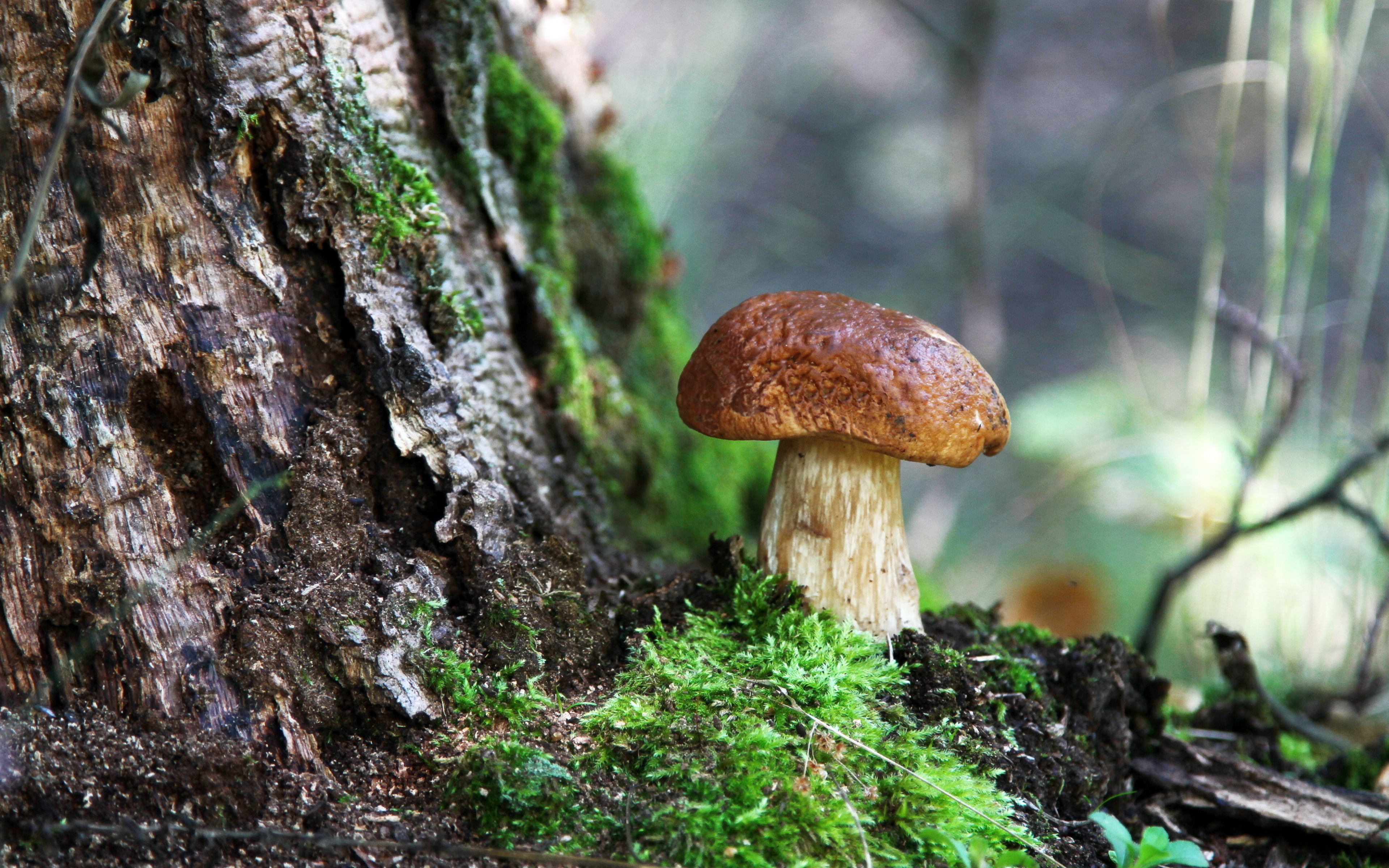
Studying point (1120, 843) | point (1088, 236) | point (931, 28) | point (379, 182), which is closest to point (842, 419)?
point (1120, 843)

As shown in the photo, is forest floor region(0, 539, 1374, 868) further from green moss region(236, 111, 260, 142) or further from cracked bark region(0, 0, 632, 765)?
green moss region(236, 111, 260, 142)

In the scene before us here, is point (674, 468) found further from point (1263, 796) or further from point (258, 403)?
point (1263, 796)

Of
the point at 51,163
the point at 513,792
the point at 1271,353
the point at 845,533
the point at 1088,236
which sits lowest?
the point at 513,792

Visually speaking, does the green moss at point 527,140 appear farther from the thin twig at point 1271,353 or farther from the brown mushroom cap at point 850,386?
the thin twig at point 1271,353

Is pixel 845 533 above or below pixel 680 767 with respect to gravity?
above

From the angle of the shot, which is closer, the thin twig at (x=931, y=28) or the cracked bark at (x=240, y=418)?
the cracked bark at (x=240, y=418)

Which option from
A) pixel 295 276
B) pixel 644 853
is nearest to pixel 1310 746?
pixel 644 853

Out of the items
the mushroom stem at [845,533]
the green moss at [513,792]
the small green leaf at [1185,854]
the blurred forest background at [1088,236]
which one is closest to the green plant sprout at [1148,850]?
the small green leaf at [1185,854]

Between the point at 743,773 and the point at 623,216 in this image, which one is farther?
the point at 623,216
